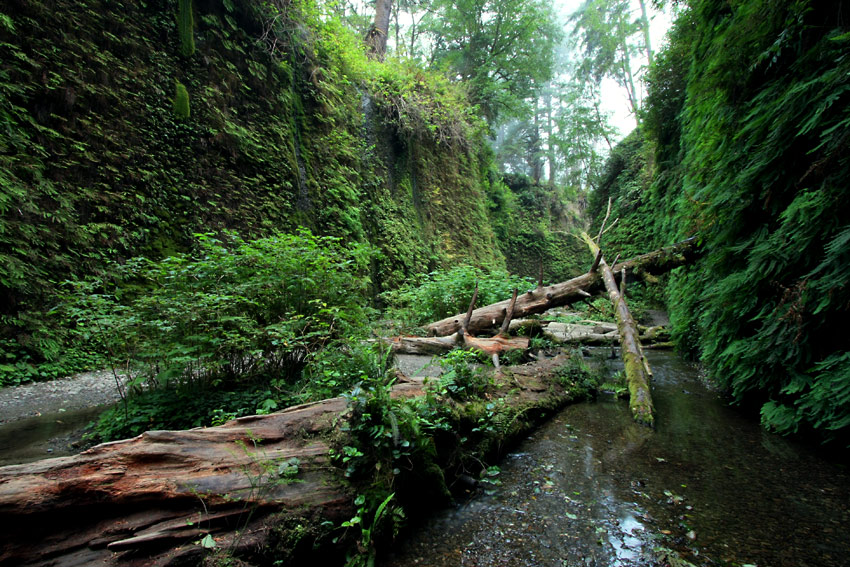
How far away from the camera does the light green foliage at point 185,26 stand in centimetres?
746

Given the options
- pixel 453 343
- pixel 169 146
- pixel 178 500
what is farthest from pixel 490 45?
pixel 178 500

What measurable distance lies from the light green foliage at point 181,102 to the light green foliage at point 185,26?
35.6 inches

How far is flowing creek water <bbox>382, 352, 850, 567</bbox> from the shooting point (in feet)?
6.35

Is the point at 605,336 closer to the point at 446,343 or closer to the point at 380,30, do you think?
the point at 446,343

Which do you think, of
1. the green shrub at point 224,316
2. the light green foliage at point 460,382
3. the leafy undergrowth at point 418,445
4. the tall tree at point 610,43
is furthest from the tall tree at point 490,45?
the leafy undergrowth at point 418,445

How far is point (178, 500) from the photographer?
1.72m

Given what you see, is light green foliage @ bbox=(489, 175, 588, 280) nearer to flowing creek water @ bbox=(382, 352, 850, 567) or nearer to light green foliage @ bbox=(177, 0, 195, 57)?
light green foliage @ bbox=(177, 0, 195, 57)

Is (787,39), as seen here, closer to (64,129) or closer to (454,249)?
(64,129)

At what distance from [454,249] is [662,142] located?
8.06m

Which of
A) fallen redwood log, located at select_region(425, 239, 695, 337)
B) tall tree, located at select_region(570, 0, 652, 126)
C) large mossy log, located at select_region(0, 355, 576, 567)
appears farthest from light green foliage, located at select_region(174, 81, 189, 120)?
tall tree, located at select_region(570, 0, 652, 126)

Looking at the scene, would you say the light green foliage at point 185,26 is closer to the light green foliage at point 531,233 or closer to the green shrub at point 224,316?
the green shrub at point 224,316

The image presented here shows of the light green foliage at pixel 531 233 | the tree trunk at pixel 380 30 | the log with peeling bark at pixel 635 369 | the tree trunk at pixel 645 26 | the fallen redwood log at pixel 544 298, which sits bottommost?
the log with peeling bark at pixel 635 369

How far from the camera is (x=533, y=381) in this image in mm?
4672

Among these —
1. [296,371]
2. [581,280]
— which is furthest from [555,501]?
[581,280]
